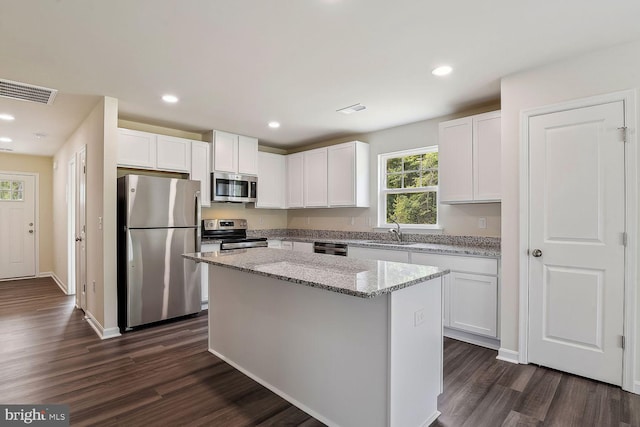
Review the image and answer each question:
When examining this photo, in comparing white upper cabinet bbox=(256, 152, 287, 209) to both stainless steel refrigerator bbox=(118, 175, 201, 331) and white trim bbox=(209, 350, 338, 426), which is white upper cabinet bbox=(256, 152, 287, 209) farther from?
white trim bbox=(209, 350, 338, 426)

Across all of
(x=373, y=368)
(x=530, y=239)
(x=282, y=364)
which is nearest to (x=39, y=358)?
(x=282, y=364)

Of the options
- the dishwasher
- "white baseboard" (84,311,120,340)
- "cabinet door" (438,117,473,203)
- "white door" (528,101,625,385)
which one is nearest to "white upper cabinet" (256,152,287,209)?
the dishwasher

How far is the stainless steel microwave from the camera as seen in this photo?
4.66 metres

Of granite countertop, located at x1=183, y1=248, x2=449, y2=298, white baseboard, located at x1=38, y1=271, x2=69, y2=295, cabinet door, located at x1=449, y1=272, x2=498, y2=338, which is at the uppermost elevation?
granite countertop, located at x1=183, y1=248, x2=449, y2=298

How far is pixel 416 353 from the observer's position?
1.84 metres

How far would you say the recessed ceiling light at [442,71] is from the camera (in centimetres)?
267

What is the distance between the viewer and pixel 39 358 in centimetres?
289

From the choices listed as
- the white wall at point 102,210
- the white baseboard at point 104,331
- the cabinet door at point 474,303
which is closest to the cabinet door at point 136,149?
the white wall at point 102,210

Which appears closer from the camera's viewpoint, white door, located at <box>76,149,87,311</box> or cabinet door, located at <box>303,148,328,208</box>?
white door, located at <box>76,149,87,311</box>

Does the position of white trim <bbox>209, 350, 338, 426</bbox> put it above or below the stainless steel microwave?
below

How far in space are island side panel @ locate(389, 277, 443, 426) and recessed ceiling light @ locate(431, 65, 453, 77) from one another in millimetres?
1743

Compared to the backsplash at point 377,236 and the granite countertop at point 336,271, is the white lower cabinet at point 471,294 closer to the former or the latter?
the backsplash at point 377,236

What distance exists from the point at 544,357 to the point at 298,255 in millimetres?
2157

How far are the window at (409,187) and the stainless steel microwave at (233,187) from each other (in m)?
1.98
